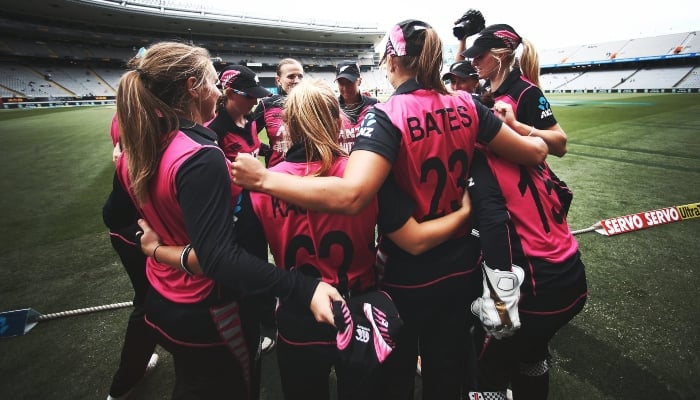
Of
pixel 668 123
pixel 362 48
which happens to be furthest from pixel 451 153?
pixel 362 48

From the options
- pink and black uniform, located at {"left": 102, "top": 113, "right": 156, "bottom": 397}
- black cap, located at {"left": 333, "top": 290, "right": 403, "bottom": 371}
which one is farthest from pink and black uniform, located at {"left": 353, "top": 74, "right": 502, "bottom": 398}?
pink and black uniform, located at {"left": 102, "top": 113, "right": 156, "bottom": 397}

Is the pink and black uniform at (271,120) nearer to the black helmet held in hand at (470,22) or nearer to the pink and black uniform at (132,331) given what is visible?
the pink and black uniform at (132,331)

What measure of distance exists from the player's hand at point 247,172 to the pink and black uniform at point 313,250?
199 millimetres

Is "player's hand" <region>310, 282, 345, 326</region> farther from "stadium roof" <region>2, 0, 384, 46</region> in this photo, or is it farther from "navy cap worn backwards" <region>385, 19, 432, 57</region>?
"stadium roof" <region>2, 0, 384, 46</region>

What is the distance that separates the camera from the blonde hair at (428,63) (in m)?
1.51

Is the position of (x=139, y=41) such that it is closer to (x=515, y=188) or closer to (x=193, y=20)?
(x=193, y=20)

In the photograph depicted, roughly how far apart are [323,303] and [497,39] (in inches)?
79.7

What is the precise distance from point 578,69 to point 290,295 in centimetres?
7485

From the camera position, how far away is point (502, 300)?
60.1 inches

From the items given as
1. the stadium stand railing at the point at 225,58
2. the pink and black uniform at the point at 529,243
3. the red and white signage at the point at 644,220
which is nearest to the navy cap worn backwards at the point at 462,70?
the pink and black uniform at the point at 529,243

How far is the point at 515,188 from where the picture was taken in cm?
162

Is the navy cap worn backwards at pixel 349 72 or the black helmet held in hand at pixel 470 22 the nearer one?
the black helmet held in hand at pixel 470 22

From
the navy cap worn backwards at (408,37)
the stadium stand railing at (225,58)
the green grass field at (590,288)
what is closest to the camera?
the navy cap worn backwards at (408,37)

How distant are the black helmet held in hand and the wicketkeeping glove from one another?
235cm
